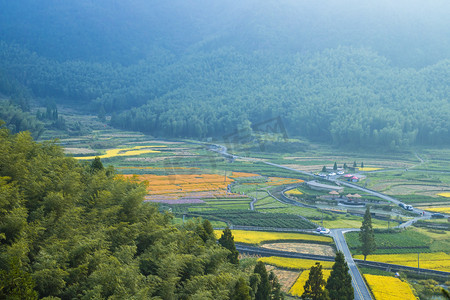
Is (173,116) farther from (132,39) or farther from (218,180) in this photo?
(132,39)

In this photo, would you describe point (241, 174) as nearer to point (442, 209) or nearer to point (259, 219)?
point (259, 219)

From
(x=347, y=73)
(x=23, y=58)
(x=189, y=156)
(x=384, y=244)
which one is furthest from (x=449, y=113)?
(x=23, y=58)

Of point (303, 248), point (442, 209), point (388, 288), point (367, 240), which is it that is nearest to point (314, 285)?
point (388, 288)

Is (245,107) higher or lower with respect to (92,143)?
higher

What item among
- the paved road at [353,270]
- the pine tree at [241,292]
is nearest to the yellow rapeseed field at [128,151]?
the paved road at [353,270]

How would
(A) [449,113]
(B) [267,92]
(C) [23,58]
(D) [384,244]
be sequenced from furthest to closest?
1. (C) [23,58]
2. (B) [267,92]
3. (A) [449,113]
4. (D) [384,244]

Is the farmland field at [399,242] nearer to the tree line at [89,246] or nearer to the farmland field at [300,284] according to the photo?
the farmland field at [300,284]
